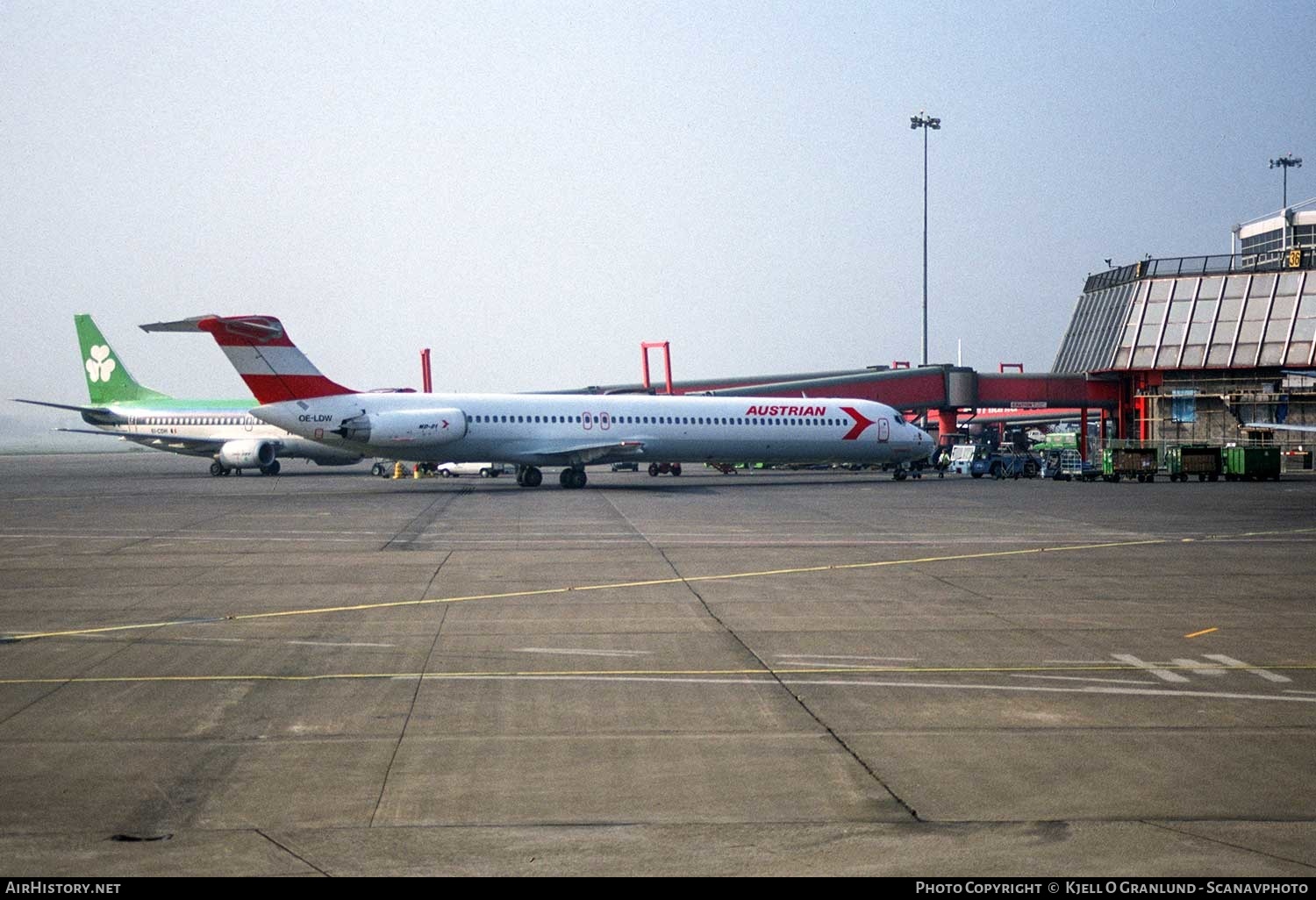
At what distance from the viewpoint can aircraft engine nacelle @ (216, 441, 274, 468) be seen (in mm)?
67062

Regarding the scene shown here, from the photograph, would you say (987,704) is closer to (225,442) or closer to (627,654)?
(627,654)

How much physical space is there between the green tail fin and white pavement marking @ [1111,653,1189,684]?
222ft

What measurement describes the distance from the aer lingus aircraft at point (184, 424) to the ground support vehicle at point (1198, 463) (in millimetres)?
40250

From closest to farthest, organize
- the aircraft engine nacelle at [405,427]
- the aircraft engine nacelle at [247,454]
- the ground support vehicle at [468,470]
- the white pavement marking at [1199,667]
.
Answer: the white pavement marking at [1199,667] → the aircraft engine nacelle at [405,427] → the aircraft engine nacelle at [247,454] → the ground support vehicle at [468,470]

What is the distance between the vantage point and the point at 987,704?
432 inches

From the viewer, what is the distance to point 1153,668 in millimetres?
12578

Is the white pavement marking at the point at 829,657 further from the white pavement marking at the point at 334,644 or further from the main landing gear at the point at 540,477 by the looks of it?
the main landing gear at the point at 540,477

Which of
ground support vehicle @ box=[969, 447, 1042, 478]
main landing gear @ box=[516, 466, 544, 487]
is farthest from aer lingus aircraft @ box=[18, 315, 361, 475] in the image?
ground support vehicle @ box=[969, 447, 1042, 478]

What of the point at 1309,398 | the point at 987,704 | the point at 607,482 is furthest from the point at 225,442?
the point at 987,704

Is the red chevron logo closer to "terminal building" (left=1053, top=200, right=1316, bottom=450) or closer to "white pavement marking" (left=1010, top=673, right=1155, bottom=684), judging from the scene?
"terminal building" (left=1053, top=200, right=1316, bottom=450)

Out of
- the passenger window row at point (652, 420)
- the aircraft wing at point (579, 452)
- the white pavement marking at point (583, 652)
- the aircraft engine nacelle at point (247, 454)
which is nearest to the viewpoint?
the white pavement marking at point (583, 652)

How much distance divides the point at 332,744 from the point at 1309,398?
7247 centimetres

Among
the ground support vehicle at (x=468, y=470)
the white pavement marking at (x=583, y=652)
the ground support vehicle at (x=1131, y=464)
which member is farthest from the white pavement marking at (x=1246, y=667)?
the ground support vehicle at (x=468, y=470)

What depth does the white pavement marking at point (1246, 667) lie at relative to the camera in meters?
12.1
